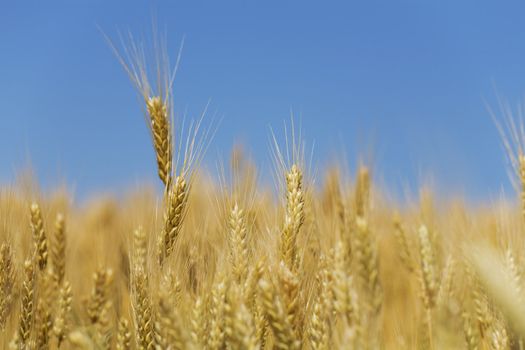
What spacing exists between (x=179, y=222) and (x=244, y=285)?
38cm

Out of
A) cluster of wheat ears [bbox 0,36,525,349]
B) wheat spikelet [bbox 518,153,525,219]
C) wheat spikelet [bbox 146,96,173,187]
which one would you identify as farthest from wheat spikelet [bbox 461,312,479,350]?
wheat spikelet [bbox 146,96,173,187]

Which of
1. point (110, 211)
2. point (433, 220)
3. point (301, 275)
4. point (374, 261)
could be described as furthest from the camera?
point (110, 211)

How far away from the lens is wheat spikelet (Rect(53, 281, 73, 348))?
2.07 meters

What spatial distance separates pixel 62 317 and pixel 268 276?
2.22 ft

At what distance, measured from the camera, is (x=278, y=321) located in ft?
5.45

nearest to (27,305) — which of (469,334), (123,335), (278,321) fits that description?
(123,335)

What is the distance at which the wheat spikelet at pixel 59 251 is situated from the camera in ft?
7.41

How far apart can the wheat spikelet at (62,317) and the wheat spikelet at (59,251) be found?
2.4 inches

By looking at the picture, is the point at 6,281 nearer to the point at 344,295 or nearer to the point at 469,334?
the point at 344,295

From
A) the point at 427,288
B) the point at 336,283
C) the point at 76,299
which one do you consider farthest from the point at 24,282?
the point at 427,288

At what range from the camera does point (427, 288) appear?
75.5 inches

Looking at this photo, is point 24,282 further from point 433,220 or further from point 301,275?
point 433,220

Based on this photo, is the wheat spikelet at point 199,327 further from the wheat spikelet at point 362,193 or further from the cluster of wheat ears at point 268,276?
the wheat spikelet at point 362,193

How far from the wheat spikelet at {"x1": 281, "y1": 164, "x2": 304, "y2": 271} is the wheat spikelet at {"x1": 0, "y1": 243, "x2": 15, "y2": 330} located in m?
1.02
